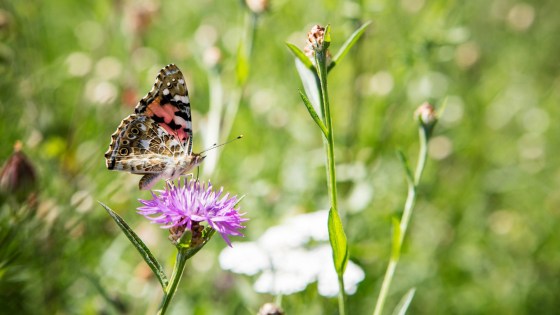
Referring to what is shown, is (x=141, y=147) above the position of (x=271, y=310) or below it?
above

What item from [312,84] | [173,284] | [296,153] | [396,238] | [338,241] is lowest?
[296,153]

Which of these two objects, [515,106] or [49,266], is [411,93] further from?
[49,266]

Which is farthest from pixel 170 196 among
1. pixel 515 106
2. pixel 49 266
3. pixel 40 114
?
pixel 515 106

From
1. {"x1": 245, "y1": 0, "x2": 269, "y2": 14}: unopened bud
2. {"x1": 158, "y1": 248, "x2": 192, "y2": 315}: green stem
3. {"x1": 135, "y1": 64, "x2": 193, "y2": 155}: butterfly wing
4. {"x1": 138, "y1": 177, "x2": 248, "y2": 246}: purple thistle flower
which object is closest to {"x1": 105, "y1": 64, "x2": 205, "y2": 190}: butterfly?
{"x1": 135, "y1": 64, "x2": 193, "y2": 155}: butterfly wing

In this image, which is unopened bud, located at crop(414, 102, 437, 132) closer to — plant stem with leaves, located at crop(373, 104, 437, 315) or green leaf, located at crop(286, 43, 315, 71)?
plant stem with leaves, located at crop(373, 104, 437, 315)

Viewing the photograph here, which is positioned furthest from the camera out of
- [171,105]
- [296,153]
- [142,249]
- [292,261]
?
[296,153]

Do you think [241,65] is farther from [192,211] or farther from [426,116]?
[192,211]

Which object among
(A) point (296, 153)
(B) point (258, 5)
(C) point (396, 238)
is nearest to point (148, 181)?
(C) point (396, 238)
